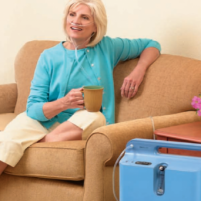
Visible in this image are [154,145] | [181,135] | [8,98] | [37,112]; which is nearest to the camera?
[154,145]

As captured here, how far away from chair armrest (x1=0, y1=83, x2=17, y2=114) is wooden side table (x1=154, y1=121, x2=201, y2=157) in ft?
3.58

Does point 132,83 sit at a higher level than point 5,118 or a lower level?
higher

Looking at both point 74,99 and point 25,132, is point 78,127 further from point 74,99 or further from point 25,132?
point 25,132

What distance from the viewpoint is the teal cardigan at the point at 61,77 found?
7.64 ft

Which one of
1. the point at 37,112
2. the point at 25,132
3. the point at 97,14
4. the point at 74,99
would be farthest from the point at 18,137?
the point at 97,14

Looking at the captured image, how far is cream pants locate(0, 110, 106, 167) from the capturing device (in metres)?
2.04

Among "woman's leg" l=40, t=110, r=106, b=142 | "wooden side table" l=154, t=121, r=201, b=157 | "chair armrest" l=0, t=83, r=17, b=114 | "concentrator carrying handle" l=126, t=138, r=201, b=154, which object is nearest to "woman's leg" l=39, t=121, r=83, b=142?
"woman's leg" l=40, t=110, r=106, b=142

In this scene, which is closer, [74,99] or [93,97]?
[93,97]

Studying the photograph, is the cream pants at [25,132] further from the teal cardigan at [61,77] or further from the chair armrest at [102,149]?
the chair armrest at [102,149]

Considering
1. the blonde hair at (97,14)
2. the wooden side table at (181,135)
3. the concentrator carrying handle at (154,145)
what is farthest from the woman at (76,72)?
→ the concentrator carrying handle at (154,145)

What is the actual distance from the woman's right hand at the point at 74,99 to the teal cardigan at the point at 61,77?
15 cm

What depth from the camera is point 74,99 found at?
7.04ft

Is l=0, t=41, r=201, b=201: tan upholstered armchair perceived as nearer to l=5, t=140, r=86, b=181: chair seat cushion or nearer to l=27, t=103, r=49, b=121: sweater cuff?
l=5, t=140, r=86, b=181: chair seat cushion

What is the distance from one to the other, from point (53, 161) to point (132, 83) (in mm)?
614
